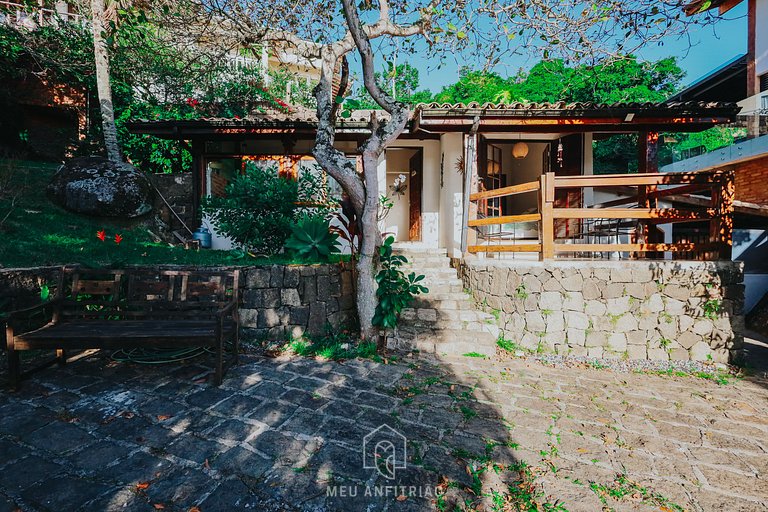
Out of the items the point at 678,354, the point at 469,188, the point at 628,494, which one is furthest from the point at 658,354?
the point at 469,188

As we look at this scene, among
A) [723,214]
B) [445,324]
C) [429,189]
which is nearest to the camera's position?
[723,214]

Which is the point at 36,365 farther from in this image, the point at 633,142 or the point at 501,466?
the point at 633,142

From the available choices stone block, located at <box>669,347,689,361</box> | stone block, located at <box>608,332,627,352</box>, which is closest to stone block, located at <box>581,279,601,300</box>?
stone block, located at <box>608,332,627,352</box>

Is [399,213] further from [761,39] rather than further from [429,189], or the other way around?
[761,39]

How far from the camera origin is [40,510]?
66.7 inches

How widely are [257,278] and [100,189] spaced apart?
4.82 meters

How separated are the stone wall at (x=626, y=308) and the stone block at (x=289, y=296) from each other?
9.82ft

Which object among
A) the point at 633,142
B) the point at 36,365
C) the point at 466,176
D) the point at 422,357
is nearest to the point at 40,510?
the point at 36,365

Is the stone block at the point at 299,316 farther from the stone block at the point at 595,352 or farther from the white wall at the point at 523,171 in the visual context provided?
the white wall at the point at 523,171

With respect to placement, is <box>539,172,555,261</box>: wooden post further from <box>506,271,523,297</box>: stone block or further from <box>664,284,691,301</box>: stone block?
<box>664,284,691,301</box>: stone block

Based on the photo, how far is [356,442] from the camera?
2.35 meters

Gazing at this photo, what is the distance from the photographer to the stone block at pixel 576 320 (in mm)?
4663

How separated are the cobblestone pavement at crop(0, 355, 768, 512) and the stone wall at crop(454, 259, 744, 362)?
3.20 feet

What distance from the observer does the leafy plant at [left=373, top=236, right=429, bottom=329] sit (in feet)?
14.1
